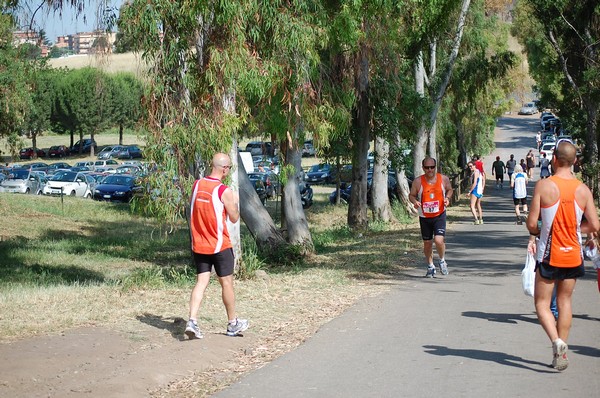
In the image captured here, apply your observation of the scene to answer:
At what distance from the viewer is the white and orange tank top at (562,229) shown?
27.3 ft

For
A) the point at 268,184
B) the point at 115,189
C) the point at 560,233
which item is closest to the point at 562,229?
the point at 560,233

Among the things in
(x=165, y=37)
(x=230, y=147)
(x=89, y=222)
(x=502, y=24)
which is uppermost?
(x=502, y=24)

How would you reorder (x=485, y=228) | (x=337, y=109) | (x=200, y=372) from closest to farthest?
(x=200, y=372), (x=337, y=109), (x=485, y=228)

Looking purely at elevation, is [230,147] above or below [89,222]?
above

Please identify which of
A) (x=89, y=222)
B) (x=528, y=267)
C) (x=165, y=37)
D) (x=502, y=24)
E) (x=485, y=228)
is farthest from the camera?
(x=502, y=24)

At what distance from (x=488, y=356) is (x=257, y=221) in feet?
33.5

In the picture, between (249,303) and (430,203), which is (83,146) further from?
(249,303)

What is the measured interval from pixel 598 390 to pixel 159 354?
12.9 feet

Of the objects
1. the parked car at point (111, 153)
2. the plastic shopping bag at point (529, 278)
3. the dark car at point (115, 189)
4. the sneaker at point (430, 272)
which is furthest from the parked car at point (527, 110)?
the plastic shopping bag at point (529, 278)

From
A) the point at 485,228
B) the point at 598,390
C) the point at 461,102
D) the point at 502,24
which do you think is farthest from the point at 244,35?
the point at 502,24

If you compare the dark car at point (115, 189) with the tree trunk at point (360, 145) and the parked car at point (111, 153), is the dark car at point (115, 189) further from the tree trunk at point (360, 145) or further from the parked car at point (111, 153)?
the parked car at point (111, 153)

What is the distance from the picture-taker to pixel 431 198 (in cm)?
1495

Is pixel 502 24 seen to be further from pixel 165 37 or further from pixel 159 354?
pixel 159 354

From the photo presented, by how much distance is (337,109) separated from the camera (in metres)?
19.7
